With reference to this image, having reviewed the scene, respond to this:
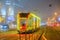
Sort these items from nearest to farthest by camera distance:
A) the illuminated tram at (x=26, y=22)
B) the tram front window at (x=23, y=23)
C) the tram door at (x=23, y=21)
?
the illuminated tram at (x=26, y=22), the tram door at (x=23, y=21), the tram front window at (x=23, y=23)

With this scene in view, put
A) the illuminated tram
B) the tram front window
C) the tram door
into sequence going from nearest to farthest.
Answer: the illuminated tram, the tram door, the tram front window

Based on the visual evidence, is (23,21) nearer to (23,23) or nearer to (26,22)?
(23,23)

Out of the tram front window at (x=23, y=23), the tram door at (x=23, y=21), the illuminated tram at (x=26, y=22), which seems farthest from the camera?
the tram front window at (x=23, y=23)

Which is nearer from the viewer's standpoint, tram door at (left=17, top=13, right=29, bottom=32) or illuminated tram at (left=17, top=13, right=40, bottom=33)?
illuminated tram at (left=17, top=13, right=40, bottom=33)

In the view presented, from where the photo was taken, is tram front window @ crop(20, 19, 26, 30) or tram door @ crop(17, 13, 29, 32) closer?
tram door @ crop(17, 13, 29, 32)

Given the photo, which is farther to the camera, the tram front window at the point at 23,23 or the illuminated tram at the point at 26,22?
the tram front window at the point at 23,23

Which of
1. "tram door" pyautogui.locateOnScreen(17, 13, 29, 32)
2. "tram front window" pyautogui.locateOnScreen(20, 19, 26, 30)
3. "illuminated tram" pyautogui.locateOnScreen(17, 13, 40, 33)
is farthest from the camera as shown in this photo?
"tram front window" pyautogui.locateOnScreen(20, 19, 26, 30)

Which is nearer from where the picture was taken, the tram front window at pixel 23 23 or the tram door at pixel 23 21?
the tram door at pixel 23 21

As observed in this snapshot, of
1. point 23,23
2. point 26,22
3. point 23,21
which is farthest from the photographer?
point 23,21

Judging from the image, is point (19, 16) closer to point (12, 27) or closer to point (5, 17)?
point (5, 17)

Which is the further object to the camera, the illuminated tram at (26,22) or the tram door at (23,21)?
the tram door at (23,21)

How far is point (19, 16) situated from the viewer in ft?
108

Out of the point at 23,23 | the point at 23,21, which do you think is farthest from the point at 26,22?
the point at 23,21

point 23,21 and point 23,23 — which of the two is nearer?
point 23,23
